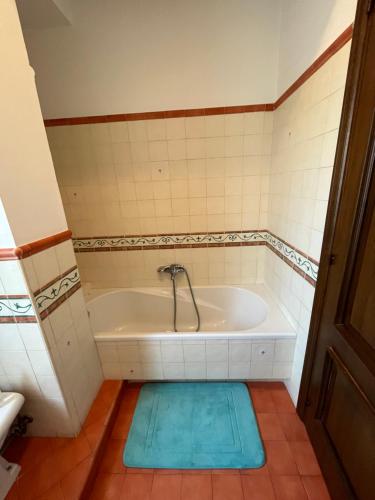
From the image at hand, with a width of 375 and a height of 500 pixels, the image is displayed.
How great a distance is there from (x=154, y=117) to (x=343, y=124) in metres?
1.32

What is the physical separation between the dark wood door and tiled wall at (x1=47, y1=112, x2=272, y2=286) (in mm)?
938

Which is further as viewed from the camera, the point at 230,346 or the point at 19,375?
the point at 230,346

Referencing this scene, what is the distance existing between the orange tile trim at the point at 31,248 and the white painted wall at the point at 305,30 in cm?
153

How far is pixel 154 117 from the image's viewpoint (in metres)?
1.63

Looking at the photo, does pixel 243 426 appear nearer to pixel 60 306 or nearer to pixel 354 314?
pixel 354 314

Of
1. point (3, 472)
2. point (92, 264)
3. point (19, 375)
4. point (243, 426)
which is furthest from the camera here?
point (92, 264)

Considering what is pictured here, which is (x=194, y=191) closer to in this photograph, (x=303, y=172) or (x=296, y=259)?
(x=303, y=172)

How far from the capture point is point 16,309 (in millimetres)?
898

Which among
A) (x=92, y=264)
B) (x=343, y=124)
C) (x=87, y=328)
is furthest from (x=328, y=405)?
(x=92, y=264)

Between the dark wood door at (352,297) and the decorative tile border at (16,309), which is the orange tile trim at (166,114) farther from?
the decorative tile border at (16,309)

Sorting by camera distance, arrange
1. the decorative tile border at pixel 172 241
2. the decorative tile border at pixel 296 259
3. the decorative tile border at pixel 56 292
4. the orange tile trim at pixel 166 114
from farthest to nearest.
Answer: the decorative tile border at pixel 172 241 < the orange tile trim at pixel 166 114 < the decorative tile border at pixel 296 259 < the decorative tile border at pixel 56 292

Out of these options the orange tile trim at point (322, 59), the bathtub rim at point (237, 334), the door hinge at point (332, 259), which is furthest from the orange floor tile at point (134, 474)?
the orange tile trim at point (322, 59)

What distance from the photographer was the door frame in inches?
28.1

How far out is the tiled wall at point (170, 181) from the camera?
166 cm
